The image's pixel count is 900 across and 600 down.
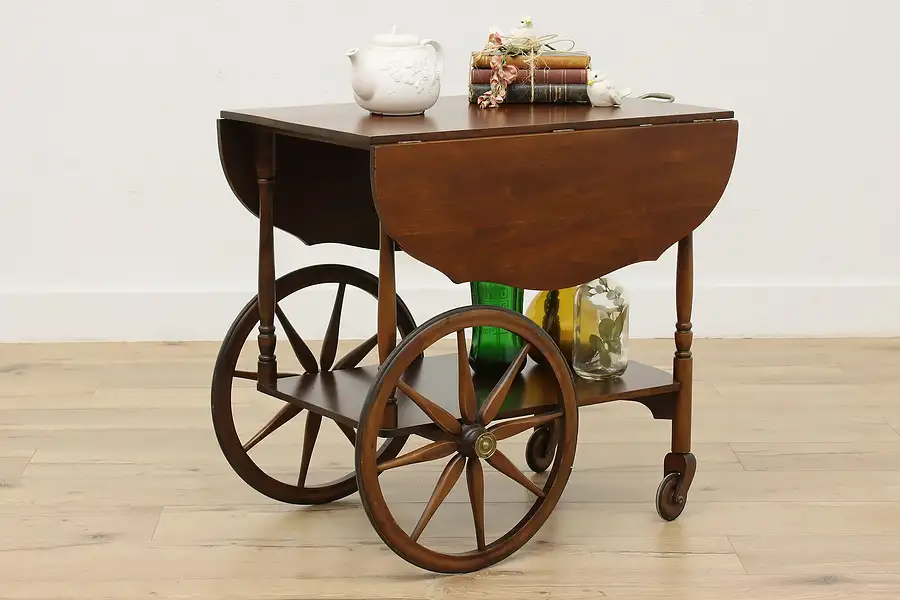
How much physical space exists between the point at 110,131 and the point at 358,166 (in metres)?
1.56

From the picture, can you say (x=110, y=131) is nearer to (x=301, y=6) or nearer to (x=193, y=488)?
(x=301, y=6)

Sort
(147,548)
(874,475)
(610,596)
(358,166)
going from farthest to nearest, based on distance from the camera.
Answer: (874,475)
(358,166)
(147,548)
(610,596)

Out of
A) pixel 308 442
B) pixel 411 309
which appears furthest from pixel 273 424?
pixel 411 309

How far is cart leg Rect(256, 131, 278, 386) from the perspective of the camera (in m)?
2.30

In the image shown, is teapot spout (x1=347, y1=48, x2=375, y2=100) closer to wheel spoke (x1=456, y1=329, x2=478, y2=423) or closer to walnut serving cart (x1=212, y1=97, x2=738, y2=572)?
walnut serving cart (x1=212, y1=97, x2=738, y2=572)

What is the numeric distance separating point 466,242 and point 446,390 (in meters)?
0.37

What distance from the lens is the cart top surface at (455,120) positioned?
1.98 m

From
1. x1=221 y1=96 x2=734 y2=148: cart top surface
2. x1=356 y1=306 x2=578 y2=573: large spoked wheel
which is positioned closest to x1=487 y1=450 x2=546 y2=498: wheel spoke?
x1=356 y1=306 x2=578 y2=573: large spoked wheel

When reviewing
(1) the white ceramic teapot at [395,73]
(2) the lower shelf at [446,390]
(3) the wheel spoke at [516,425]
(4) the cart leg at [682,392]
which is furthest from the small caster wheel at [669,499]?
(1) the white ceramic teapot at [395,73]

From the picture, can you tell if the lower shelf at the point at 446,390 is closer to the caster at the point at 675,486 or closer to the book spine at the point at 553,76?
the caster at the point at 675,486

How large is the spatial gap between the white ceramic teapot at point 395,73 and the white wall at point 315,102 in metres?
1.59

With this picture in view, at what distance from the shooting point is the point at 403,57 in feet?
7.02

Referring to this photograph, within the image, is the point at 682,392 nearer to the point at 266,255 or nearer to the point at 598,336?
the point at 598,336

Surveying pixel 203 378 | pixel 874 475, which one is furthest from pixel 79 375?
pixel 874 475
